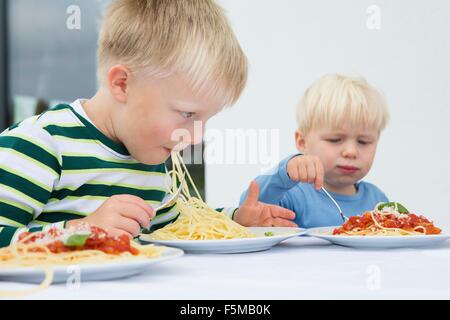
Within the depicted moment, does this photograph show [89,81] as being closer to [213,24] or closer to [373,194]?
[373,194]

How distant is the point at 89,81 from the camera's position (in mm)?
4422

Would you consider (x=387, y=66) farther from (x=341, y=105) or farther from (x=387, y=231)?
(x=387, y=231)

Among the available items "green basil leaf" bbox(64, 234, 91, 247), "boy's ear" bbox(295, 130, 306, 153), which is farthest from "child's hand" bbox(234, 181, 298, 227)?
"boy's ear" bbox(295, 130, 306, 153)

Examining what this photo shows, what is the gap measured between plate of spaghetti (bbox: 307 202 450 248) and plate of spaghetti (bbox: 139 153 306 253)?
98mm

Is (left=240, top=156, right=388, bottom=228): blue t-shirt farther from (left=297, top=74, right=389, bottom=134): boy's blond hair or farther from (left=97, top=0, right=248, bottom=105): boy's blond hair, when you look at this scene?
(left=97, top=0, right=248, bottom=105): boy's blond hair

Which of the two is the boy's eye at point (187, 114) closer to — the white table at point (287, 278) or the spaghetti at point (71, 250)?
the white table at point (287, 278)

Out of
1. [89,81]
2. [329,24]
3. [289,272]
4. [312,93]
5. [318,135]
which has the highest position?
[329,24]

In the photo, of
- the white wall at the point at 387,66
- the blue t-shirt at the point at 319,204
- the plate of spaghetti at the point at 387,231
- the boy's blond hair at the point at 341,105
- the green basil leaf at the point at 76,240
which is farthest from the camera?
the white wall at the point at 387,66

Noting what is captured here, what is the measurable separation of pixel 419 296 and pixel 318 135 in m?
1.73

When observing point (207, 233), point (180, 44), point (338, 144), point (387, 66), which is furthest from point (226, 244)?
point (387, 66)

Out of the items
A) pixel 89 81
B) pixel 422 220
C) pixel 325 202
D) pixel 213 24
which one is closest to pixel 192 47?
pixel 213 24

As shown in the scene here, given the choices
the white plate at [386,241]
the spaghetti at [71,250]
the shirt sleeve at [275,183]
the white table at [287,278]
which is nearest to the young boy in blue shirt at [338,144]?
the shirt sleeve at [275,183]

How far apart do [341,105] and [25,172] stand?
4.75ft

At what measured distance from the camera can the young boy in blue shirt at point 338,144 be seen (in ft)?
7.52
